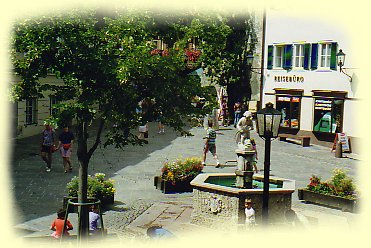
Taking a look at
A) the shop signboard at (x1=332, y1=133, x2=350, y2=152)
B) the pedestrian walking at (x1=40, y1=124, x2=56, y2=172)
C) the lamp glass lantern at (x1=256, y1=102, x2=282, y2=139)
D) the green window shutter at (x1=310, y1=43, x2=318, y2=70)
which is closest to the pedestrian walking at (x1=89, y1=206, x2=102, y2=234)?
the lamp glass lantern at (x1=256, y1=102, x2=282, y2=139)

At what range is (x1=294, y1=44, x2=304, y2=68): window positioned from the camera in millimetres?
31578

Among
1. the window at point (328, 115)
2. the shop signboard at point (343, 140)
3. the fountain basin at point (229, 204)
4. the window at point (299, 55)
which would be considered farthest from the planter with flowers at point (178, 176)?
the window at point (299, 55)

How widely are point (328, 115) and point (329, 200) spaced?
14.8 m

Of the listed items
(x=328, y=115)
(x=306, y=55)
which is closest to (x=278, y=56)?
(x=306, y=55)

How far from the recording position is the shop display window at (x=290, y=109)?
32094mm

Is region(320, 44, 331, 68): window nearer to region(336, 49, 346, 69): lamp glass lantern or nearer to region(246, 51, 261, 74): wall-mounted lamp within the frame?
region(336, 49, 346, 69): lamp glass lantern

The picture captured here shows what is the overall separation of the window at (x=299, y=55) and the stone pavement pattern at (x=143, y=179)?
184 inches

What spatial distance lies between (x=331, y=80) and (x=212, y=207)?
17.8 m

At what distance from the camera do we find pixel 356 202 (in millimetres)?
15328

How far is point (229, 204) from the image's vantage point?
536 inches

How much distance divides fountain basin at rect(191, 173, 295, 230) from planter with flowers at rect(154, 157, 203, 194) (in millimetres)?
2714

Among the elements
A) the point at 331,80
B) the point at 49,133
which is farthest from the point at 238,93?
the point at 49,133

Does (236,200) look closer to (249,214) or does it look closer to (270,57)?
(249,214)

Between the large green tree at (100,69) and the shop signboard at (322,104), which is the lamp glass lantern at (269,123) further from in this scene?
the shop signboard at (322,104)
